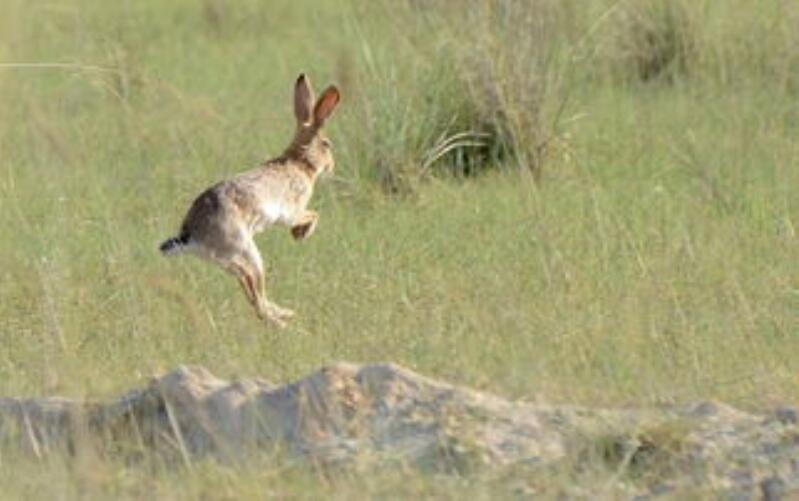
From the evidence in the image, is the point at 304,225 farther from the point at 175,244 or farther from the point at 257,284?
the point at 175,244

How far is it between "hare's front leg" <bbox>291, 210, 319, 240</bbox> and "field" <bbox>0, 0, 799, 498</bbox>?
5.4 inches

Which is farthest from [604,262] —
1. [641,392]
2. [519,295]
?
[641,392]

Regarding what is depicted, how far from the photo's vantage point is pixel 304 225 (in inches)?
281

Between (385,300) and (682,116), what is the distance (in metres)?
3.05

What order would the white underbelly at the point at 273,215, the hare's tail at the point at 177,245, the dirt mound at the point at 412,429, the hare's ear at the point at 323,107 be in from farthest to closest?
the hare's ear at the point at 323,107 → the white underbelly at the point at 273,215 → the hare's tail at the point at 177,245 → the dirt mound at the point at 412,429

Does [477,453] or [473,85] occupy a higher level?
[473,85]

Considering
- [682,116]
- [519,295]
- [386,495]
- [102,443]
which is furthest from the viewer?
[682,116]

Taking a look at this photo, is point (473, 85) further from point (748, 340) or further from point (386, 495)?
point (386, 495)

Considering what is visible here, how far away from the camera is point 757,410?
547cm

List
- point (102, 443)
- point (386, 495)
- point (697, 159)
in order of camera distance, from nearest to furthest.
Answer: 1. point (386, 495)
2. point (102, 443)
3. point (697, 159)

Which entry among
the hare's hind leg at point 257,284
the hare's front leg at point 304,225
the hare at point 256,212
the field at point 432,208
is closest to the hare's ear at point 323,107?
the hare at point 256,212

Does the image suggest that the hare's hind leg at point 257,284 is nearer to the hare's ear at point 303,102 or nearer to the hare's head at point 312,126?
the hare's head at point 312,126

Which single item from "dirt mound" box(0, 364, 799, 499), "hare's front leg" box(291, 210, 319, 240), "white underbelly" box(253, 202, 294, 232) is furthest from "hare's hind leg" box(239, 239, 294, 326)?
"dirt mound" box(0, 364, 799, 499)

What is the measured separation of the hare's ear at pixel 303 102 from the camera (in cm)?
726
